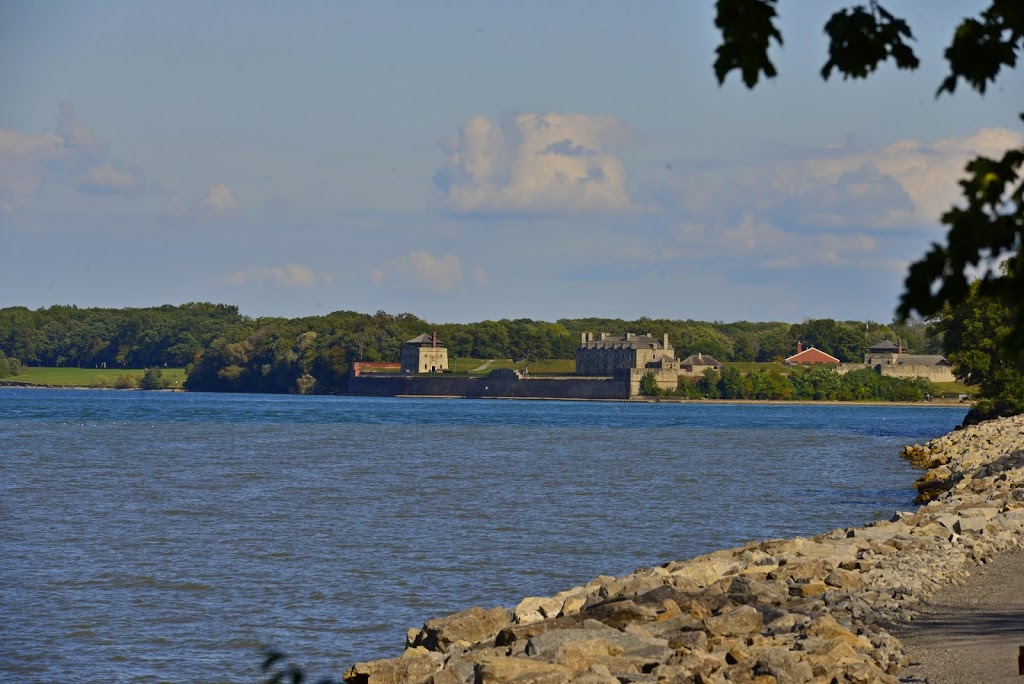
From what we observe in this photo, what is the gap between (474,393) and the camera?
163000 mm

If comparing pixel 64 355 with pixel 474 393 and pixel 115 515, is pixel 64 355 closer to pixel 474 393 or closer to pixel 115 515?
pixel 474 393

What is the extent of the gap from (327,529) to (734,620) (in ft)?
46.5

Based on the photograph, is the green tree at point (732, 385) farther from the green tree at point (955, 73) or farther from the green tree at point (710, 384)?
the green tree at point (955, 73)

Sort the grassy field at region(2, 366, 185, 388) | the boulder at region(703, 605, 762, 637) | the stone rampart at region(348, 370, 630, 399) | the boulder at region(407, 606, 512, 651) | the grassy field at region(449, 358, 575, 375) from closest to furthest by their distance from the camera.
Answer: the boulder at region(703, 605, 762, 637), the boulder at region(407, 606, 512, 651), the stone rampart at region(348, 370, 630, 399), the grassy field at region(449, 358, 575, 375), the grassy field at region(2, 366, 185, 388)

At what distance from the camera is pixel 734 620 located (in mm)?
11164

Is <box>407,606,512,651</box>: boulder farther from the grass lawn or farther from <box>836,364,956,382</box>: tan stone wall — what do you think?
<box>836,364,956,382</box>: tan stone wall

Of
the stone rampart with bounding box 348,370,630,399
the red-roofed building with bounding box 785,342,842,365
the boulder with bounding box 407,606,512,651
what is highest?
the red-roofed building with bounding box 785,342,842,365

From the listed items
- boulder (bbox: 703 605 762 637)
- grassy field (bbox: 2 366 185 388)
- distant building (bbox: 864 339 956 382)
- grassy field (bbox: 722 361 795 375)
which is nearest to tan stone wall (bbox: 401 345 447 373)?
grassy field (bbox: 2 366 185 388)

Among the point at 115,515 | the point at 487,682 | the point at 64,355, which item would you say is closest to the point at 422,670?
the point at 487,682

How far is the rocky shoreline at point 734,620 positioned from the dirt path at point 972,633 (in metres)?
0.18

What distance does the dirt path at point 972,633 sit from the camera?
9.16 m

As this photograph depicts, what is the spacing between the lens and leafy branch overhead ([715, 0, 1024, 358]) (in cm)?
418

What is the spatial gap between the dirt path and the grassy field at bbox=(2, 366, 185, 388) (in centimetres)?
16933

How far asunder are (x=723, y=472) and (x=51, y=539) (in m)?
21.8
